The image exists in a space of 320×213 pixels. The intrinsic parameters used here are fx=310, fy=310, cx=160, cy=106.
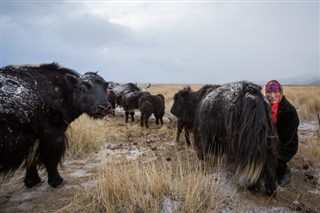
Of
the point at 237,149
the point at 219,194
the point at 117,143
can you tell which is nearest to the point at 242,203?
the point at 219,194

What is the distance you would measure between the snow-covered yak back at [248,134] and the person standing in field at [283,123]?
0.43 metres

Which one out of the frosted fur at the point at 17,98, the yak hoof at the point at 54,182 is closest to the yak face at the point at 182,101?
the yak hoof at the point at 54,182

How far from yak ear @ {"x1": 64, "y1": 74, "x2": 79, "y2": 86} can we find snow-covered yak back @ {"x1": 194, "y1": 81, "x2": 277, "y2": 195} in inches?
85.3

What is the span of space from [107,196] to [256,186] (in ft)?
6.34

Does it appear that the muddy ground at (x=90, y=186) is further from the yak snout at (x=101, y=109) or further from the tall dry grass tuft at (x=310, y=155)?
the yak snout at (x=101, y=109)

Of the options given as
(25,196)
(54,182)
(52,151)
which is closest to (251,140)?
(52,151)

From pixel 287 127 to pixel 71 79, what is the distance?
3.32 metres

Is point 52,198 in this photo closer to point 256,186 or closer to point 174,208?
point 174,208

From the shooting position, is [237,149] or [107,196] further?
[237,149]

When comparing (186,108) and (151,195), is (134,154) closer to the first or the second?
(186,108)

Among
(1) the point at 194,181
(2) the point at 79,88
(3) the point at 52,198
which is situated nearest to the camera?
(1) the point at 194,181

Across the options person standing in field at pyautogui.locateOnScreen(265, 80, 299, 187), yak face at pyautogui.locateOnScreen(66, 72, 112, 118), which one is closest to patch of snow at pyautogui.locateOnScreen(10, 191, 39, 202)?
yak face at pyautogui.locateOnScreen(66, 72, 112, 118)

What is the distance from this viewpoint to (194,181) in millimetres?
3557

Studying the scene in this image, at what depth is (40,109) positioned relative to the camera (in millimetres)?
4109
